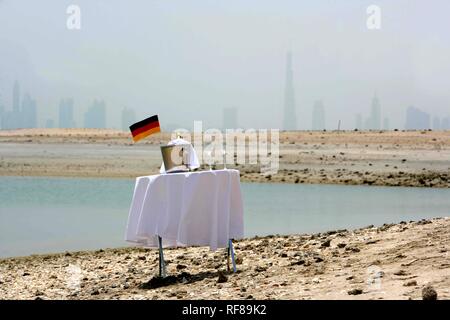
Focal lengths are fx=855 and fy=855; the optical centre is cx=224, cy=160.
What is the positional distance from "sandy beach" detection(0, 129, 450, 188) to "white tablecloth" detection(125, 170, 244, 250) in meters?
22.8

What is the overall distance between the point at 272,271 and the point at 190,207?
1183 millimetres

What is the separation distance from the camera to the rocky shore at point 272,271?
26.9 ft

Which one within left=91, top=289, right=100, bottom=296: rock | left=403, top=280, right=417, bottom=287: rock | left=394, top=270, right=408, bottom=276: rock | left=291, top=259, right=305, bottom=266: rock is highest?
left=403, top=280, right=417, bottom=287: rock

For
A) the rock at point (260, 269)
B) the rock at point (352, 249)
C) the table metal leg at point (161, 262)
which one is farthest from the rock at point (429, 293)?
the table metal leg at point (161, 262)

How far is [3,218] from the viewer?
64.3 ft

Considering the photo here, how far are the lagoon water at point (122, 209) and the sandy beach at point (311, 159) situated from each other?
8.46ft

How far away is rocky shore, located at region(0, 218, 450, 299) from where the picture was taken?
322 inches

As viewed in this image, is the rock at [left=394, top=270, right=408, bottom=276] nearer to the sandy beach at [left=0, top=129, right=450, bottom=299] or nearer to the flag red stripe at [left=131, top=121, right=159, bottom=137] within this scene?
the sandy beach at [left=0, top=129, right=450, bottom=299]

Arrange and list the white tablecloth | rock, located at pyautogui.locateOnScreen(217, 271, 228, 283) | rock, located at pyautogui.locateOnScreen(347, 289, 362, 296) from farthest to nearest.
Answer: the white tablecloth → rock, located at pyautogui.locateOnScreen(217, 271, 228, 283) → rock, located at pyautogui.locateOnScreen(347, 289, 362, 296)

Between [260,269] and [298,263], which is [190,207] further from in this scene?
[298,263]

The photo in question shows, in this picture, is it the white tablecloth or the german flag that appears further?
the german flag

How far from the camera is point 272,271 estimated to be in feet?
31.8

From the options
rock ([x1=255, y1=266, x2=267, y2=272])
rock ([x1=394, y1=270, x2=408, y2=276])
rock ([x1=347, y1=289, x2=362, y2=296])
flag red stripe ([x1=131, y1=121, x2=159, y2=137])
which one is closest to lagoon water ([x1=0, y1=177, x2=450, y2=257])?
flag red stripe ([x1=131, y1=121, x2=159, y2=137])
